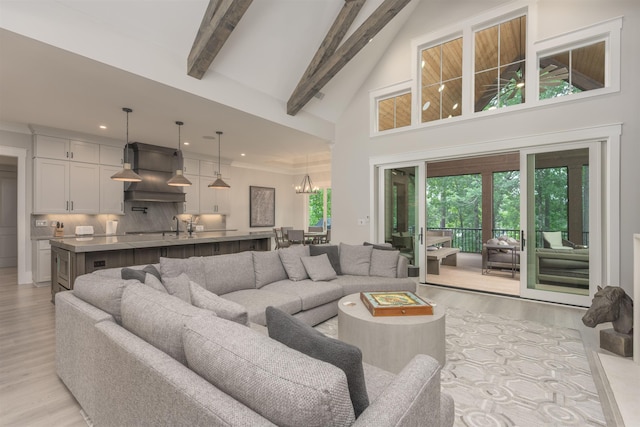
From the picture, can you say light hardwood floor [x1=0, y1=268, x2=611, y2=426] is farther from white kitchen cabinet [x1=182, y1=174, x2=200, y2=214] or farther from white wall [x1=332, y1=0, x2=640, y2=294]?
white kitchen cabinet [x1=182, y1=174, x2=200, y2=214]

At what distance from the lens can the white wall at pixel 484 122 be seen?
12.3ft

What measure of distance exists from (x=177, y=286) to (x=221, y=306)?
44.1 inches

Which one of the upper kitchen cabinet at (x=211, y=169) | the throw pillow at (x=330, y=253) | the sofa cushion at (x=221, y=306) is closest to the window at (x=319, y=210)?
the upper kitchen cabinet at (x=211, y=169)

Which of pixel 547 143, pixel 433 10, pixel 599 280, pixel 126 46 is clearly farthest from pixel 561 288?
pixel 126 46

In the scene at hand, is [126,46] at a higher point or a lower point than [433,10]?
lower

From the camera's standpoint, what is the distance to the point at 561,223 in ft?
14.1

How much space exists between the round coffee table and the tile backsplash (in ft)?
19.9

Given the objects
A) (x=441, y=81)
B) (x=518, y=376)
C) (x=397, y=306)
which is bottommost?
(x=518, y=376)

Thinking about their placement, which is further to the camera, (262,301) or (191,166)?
(191,166)

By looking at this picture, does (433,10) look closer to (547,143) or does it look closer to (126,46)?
(547,143)

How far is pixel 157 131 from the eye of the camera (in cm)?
571

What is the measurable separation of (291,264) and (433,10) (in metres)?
4.98

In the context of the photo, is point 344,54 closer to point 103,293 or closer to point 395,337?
point 395,337

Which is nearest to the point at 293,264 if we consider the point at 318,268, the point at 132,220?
the point at 318,268
